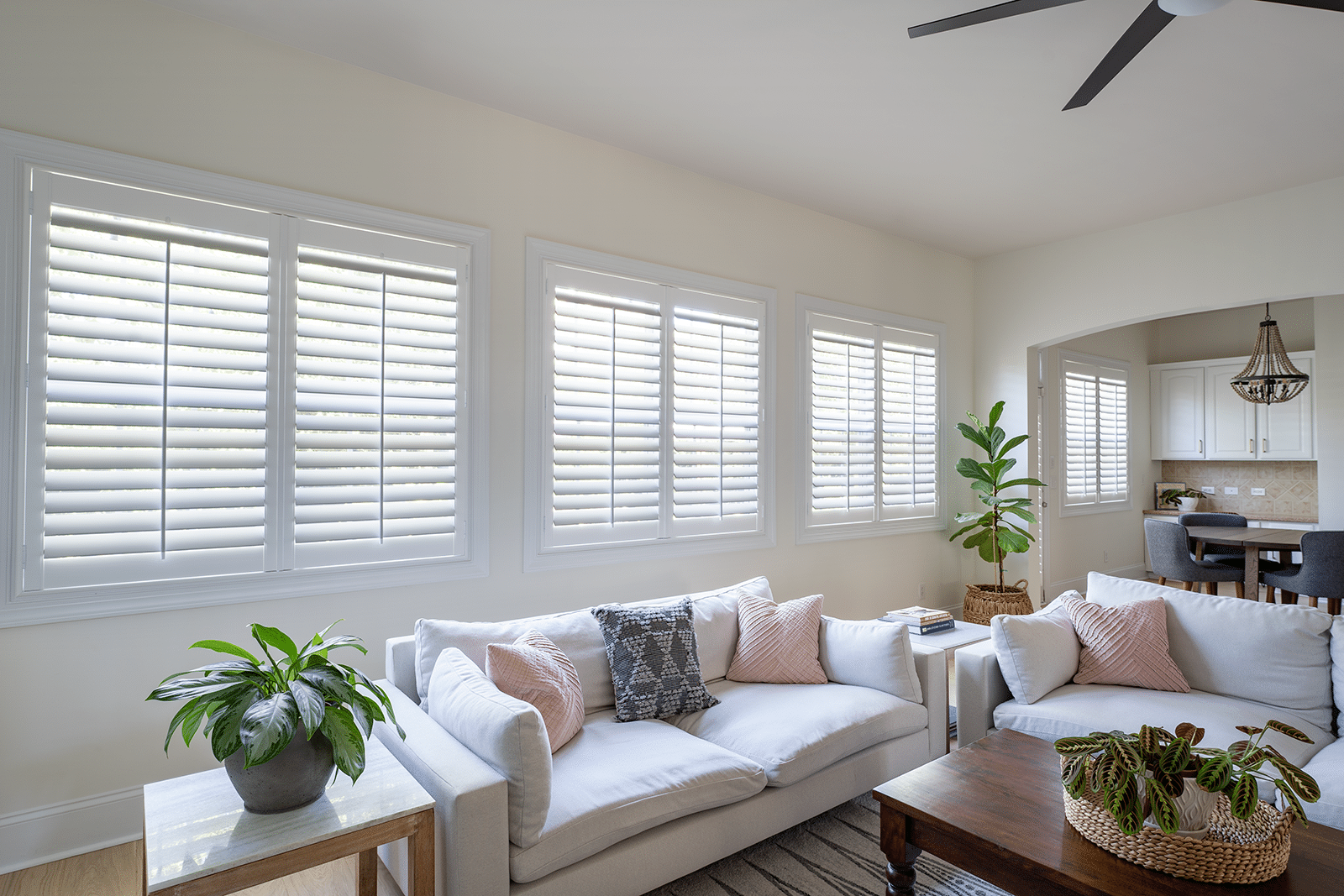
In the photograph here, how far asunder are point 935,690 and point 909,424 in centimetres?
274

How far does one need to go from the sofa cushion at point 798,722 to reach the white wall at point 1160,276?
339 cm

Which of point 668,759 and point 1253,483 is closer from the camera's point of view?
point 668,759

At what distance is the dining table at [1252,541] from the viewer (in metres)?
5.02

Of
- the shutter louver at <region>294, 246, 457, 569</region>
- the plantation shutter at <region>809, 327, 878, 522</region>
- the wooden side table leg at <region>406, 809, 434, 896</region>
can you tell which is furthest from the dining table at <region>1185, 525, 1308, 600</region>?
the wooden side table leg at <region>406, 809, 434, 896</region>

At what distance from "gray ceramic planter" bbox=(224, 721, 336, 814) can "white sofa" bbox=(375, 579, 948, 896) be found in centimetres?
27

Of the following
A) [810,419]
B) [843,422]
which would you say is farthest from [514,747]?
[843,422]

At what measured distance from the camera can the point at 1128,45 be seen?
2283 mm

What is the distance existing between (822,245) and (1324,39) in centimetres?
249

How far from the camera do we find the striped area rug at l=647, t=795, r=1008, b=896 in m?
2.19

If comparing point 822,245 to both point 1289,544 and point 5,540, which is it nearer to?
point 1289,544

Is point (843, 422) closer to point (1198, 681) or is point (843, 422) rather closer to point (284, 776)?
point (1198, 681)

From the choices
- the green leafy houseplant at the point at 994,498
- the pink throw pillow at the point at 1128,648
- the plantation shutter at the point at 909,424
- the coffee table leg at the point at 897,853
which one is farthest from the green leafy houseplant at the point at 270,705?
the green leafy houseplant at the point at 994,498

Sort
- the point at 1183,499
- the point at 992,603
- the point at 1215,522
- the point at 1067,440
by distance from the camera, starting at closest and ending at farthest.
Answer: the point at 992,603, the point at 1215,522, the point at 1067,440, the point at 1183,499

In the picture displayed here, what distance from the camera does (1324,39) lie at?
2.75 metres
